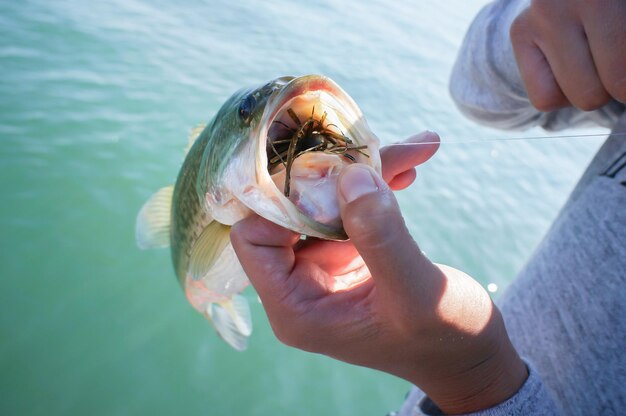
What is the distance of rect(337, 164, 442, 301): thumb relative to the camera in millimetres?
1006

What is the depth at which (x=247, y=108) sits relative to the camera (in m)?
1.49

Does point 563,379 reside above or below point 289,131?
below

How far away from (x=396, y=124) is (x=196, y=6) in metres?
4.58

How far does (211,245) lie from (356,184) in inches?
36.6

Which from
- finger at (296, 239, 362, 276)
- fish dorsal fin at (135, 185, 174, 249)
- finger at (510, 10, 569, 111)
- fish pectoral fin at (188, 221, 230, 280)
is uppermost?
finger at (510, 10, 569, 111)

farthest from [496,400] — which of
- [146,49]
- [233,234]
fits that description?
[146,49]

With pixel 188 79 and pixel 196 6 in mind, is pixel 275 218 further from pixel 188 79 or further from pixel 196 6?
pixel 196 6

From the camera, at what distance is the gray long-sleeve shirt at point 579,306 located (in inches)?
50.3

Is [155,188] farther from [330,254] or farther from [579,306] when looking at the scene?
[579,306]

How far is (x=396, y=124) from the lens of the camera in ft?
20.7

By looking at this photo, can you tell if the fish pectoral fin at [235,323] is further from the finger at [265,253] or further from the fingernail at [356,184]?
the fingernail at [356,184]

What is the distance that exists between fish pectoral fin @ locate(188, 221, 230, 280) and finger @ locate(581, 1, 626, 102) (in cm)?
147

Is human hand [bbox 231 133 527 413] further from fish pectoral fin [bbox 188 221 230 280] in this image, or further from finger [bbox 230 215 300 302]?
fish pectoral fin [bbox 188 221 230 280]

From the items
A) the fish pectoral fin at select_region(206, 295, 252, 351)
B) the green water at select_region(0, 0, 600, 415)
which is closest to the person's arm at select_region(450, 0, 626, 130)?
the fish pectoral fin at select_region(206, 295, 252, 351)
